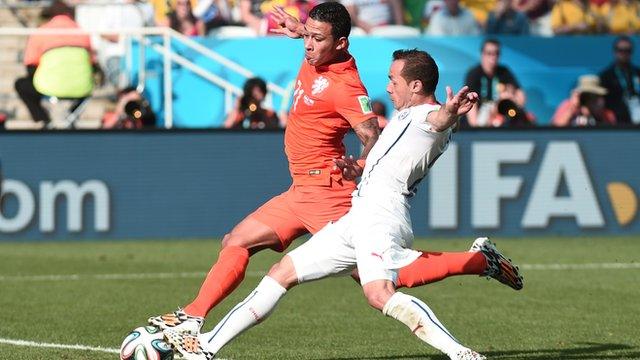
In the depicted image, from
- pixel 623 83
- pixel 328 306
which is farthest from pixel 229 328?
pixel 623 83

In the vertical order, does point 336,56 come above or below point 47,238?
above

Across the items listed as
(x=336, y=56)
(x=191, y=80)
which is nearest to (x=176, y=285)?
(x=336, y=56)

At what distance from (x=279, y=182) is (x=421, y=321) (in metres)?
10.9

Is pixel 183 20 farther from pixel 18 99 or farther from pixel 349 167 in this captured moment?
pixel 349 167

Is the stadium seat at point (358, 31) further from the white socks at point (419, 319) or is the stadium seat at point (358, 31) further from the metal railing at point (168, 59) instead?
the white socks at point (419, 319)

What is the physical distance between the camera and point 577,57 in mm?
22938

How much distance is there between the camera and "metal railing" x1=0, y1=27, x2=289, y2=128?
20.4 metres

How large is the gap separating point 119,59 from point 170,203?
3673mm

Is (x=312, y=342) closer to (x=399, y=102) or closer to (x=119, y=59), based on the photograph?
(x=399, y=102)

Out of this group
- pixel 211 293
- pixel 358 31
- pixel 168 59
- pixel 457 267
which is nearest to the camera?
pixel 457 267

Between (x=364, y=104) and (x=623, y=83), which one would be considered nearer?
(x=364, y=104)

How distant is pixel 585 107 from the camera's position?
2091 cm

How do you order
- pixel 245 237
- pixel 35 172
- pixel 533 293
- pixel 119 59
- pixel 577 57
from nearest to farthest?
pixel 245 237 < pixel 533 293 < pixel 35 172 < pixel 119 59 < pixel 577 57

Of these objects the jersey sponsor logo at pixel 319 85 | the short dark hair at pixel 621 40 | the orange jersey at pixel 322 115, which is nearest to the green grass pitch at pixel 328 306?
the orange jersey at pixel 322 115
